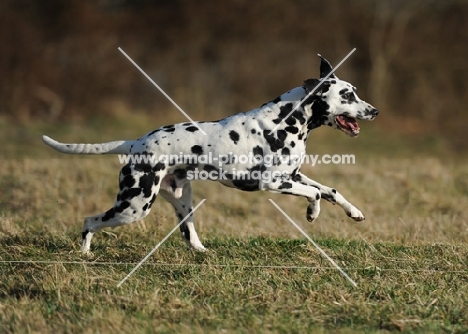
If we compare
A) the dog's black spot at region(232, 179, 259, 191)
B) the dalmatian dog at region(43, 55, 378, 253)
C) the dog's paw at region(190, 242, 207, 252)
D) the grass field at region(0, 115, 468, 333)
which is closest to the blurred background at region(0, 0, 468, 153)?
the grass field at region(0, 115, 468, 333)

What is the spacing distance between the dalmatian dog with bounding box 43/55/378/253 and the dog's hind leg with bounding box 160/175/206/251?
0.02 m

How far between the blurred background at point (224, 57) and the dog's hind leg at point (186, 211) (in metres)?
14.6

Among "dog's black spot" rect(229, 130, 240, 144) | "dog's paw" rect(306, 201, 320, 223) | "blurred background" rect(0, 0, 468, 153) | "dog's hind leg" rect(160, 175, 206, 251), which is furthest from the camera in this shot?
"blurred background" rect(0, 0, 468, 153)

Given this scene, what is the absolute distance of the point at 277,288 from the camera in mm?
5969

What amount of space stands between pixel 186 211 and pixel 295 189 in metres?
1.07

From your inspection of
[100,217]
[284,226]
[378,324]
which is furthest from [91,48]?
[378,324]

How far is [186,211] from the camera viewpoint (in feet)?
23.9

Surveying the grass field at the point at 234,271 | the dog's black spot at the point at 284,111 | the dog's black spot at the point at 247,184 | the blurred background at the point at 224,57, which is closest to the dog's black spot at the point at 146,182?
the grass field at the point at 234,271

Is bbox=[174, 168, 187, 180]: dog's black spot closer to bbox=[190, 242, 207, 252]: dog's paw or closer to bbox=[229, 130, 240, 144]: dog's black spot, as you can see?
bbox=[229, 130, 240, 144]: dog's black spot

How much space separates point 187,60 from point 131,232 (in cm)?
1673

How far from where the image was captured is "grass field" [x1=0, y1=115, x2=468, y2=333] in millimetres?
5340

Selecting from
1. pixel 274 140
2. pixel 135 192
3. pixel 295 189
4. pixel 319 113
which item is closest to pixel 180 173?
pixel 135 192

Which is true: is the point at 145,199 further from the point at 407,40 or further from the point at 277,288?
the point at 407,40

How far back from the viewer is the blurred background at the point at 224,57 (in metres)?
22.2
